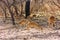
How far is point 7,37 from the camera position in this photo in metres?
6.75

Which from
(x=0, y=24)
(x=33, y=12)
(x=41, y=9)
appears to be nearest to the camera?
(x=0, y=24)

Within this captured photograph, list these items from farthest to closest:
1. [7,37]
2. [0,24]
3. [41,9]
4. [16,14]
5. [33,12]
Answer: [41,9], [33,12], [16,14], [0,24], [7,37]

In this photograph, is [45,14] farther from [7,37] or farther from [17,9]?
[7,37]

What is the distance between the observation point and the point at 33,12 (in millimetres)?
10422

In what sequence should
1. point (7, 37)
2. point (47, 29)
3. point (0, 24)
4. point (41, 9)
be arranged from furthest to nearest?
point (41, 9)
point (0, 24)
point (47, 29)
point (7, 37)

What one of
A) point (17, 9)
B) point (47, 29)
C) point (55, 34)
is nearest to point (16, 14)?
point (17, 9)

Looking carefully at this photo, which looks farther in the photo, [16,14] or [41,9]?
[41,9]

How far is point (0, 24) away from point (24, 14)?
48.7 inches

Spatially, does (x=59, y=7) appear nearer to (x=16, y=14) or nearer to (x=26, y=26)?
(x=16, y=14)

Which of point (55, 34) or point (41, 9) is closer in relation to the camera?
point (55, 34)

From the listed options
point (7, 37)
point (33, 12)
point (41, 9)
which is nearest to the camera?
point (7, 37)

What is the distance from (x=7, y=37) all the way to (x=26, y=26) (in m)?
1.08

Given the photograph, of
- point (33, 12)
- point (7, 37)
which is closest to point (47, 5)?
point (33, 12)

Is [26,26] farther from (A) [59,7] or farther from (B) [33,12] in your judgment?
(A) [59,7]
